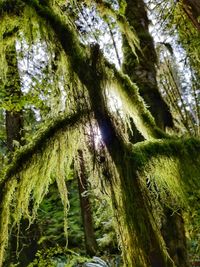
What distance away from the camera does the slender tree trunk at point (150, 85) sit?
3189 mm

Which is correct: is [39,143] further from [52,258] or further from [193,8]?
[52,258]

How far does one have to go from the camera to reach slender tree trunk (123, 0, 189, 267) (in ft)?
10.5

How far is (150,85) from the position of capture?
3.66 meters

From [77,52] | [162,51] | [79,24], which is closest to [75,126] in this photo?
[77,52]

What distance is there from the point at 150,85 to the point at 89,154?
1796mm

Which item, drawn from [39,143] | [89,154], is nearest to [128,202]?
[89,154]

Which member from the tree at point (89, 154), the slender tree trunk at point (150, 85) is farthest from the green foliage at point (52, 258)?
the tree at point (89, 154)

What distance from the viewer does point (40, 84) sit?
4.84 m

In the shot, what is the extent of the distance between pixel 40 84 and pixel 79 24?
1142 millimetres

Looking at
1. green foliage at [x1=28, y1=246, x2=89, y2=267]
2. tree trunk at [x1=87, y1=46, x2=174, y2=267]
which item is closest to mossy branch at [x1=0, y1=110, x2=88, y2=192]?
tree trunk at [x1=87, y1=46, x2=174, y2=267]

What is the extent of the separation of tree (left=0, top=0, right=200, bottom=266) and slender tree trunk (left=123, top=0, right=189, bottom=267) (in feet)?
3.09

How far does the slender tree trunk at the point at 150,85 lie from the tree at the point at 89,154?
941 mm

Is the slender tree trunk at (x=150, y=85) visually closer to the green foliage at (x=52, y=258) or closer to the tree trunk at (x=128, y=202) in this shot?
the tree trunk at (x=128, y=202)

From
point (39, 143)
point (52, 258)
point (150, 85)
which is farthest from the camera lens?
point (52, 258)
